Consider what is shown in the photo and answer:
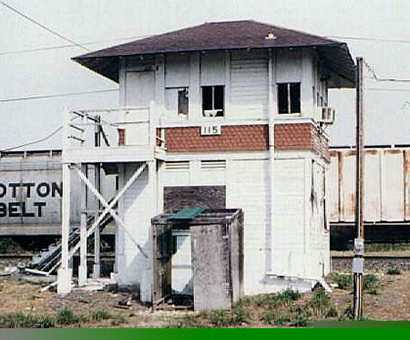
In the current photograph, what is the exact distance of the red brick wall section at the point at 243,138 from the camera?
58.4ft

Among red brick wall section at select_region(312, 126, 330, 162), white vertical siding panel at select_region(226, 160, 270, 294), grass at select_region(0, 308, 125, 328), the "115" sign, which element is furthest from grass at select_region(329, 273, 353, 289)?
grass at select_region(0, 308, 125, 328)

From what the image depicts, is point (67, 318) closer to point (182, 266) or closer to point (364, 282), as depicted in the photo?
point (182, 266)

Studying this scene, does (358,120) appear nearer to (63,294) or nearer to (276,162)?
(276,162)

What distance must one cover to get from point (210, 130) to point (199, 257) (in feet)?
11.6

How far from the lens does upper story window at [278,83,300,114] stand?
18.2 m

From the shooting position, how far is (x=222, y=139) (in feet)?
59.5

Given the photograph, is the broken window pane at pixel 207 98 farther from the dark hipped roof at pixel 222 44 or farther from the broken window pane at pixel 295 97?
the broken window pane at pixel 295 97

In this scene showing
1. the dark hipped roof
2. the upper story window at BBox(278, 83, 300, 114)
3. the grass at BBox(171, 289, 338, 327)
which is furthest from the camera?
the upper story window at BBox(278, 83, 300, 114)

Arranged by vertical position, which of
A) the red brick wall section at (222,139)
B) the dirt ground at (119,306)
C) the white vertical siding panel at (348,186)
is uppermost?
the red brick wall section at (222,139)

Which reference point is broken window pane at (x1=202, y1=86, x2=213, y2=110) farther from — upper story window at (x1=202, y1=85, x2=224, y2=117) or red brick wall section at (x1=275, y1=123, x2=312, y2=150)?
red brick wall section at (x1=275, y1=123, x2=312, y2=150)

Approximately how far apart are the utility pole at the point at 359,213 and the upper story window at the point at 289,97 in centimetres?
326

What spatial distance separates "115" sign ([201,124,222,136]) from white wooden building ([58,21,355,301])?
2 cm

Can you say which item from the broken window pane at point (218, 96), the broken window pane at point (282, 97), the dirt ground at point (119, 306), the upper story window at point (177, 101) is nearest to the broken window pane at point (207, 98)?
the broken window pane at point (218, 96)

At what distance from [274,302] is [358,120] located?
13.5 ft
